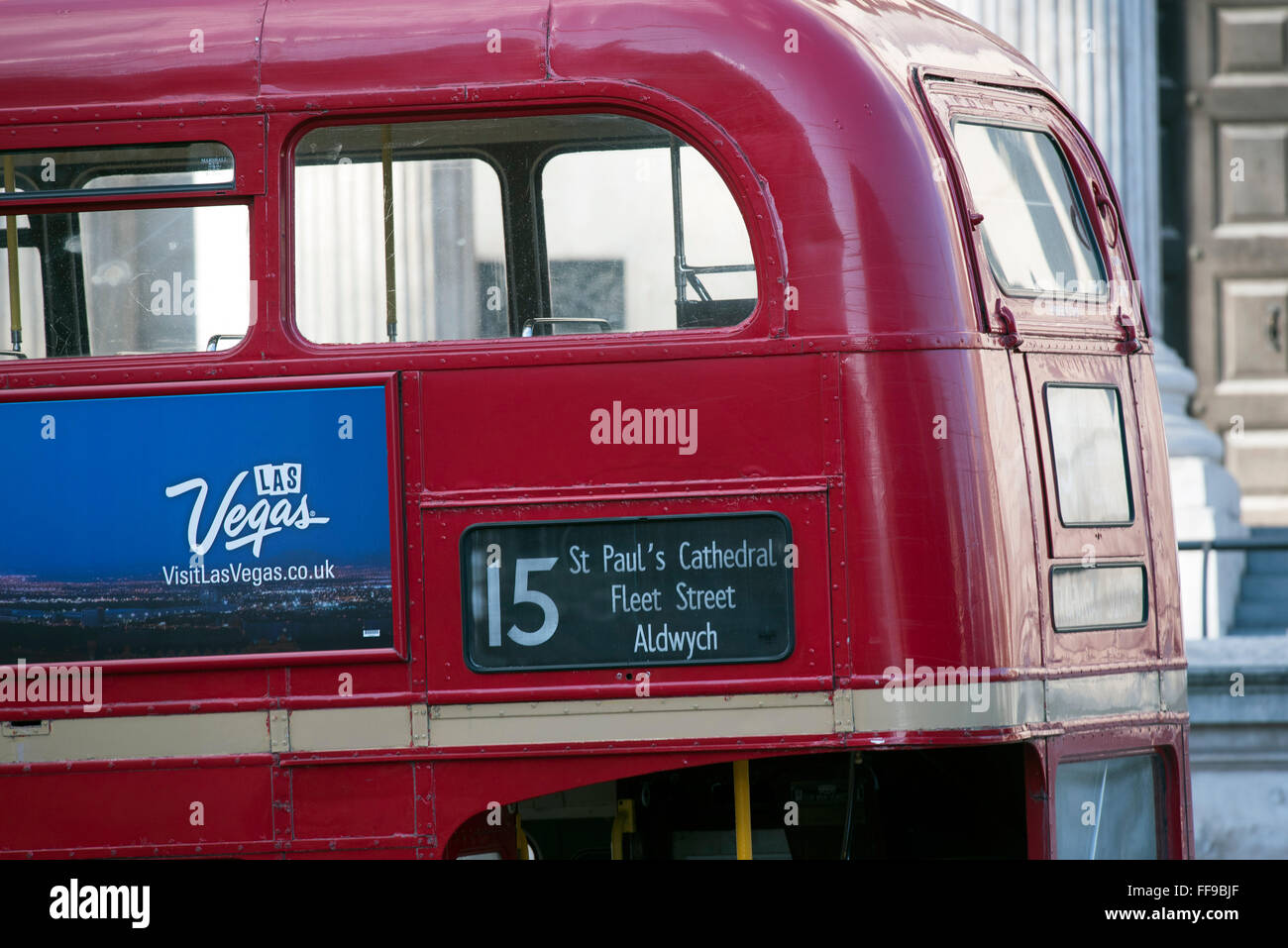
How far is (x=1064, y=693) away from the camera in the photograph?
14.5ft

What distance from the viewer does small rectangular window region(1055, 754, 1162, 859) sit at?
4.46m

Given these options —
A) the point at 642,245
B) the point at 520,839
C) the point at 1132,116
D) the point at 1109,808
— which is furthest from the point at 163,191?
the point at 1132,116

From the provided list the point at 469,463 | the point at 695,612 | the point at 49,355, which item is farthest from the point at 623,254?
the point at 49,355

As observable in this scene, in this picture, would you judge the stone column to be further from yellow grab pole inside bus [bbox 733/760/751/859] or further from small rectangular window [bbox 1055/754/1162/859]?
yellow grab pole inside bus [bbox 733/760/751/859]

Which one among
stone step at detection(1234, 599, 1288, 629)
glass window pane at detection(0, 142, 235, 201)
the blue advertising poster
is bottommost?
stone step at detection(1234, 599, 1288, 629)

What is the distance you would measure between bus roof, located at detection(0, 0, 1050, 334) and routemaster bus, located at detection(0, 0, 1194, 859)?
0.01 metres

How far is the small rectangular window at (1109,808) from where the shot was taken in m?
4.46

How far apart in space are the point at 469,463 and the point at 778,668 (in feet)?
3.45

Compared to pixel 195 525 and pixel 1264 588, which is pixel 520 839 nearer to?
pixel 195 525

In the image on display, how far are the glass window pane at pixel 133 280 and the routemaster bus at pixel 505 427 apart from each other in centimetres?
1

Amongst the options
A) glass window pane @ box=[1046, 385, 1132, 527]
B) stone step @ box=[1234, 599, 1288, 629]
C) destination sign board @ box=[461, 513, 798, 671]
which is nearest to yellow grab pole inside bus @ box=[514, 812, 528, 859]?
destination sign board @ box=[461, 513, 798, 671]

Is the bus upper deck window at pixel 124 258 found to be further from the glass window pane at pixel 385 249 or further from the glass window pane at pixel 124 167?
the glass window pane at pixel 385 249

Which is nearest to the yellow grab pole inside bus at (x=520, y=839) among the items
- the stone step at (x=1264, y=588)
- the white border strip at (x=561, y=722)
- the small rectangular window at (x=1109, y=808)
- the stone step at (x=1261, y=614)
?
the white border strip at (x=561, y=722)
